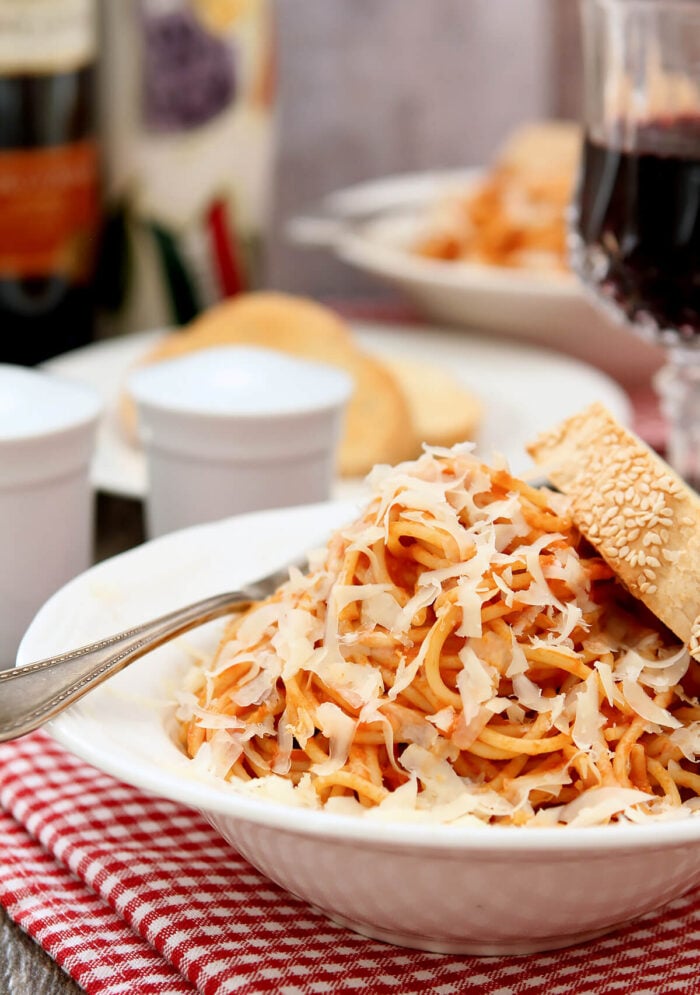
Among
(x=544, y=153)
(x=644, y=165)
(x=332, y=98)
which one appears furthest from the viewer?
(x=332, y=98)

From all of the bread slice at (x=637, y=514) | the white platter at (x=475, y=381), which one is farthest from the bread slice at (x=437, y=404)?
the bread slice at (x=637, y=514)

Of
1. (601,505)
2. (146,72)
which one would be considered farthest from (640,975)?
(146,72)

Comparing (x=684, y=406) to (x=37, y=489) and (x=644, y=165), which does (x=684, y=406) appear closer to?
(x=644, y=165)

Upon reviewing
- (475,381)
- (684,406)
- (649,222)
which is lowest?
(475,381)

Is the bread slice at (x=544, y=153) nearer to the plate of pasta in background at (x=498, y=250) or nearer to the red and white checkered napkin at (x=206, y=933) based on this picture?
the plate of pasta in background at (x=498, y=250)

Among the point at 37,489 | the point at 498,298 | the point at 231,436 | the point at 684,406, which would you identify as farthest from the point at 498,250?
the point at 37,489

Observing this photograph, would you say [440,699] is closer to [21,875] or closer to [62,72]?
[21,875]
